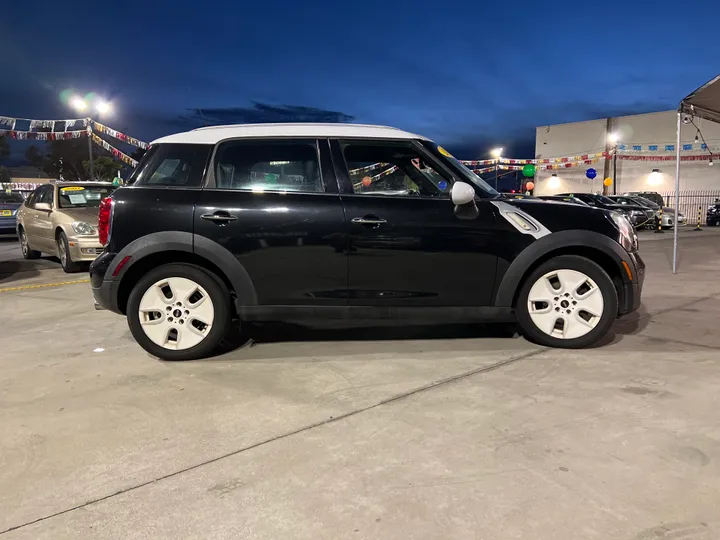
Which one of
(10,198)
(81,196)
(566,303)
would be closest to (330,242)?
(566,303)

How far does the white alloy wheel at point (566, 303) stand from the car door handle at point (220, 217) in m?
2.37

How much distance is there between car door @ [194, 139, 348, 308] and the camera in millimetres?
3715

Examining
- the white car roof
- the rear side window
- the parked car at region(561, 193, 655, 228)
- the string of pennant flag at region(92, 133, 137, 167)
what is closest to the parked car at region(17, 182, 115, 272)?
the rear side window

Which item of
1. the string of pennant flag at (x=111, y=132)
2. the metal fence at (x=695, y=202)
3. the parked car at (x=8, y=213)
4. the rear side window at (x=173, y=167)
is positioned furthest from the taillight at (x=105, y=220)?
the metal fence at (x=695, y=202)

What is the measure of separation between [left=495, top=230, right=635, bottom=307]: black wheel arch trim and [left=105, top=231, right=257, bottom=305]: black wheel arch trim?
1.96 m

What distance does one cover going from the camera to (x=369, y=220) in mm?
3723

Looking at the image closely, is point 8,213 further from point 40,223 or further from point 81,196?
point 81,196

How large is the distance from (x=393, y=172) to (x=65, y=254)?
672 cm

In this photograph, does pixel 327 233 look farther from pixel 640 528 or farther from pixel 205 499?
pixel 640 528

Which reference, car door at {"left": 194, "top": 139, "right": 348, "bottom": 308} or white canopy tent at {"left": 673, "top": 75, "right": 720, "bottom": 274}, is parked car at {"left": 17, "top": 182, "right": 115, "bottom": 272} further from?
white canopy tent at {"left": 673, "top": 75, "right": 720, "bottom": 274}

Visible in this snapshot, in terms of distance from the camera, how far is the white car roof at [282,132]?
12.8 feet

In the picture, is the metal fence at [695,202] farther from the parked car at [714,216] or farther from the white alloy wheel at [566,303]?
the white alloy wheel at [566,303]

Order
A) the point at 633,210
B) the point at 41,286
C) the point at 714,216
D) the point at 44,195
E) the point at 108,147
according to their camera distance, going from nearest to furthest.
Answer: the point at 41,286 < the point at 44,195 < the point at 633,210 < the point at 108,147 < the point at 714,216

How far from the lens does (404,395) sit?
3180 mm
